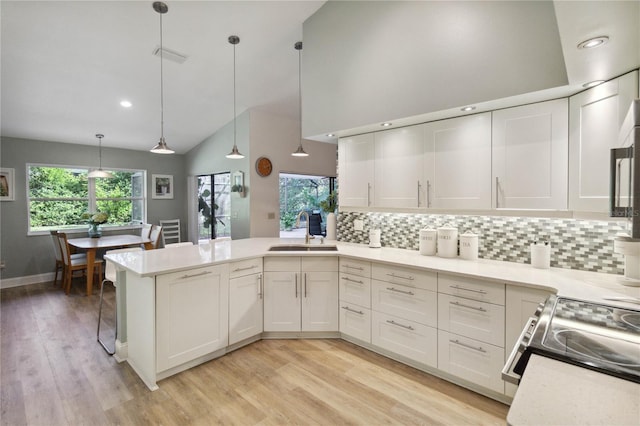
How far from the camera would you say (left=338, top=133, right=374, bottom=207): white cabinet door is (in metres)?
3.33

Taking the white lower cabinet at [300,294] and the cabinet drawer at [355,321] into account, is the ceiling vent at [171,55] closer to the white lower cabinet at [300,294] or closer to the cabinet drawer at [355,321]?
the white lower cabinet at [300,294]

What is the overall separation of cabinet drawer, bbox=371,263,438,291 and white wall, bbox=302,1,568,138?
1396 mm

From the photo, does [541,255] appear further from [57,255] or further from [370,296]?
[57,255]

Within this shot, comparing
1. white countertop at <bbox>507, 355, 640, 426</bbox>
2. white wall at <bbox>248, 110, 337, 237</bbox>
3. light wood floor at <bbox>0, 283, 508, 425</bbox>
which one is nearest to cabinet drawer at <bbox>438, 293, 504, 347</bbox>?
light wood floor at <bbox>0, 283, 508, 425</bbox>

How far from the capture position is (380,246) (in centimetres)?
341

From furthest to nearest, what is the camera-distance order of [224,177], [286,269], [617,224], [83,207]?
[224,177], [83,207], [286,269], [617,224]

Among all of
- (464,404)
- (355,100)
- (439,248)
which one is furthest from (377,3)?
(464,404)

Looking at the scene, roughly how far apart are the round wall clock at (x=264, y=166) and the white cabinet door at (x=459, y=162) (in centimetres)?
310

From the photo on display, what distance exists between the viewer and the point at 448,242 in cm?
283

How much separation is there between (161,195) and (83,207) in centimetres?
139

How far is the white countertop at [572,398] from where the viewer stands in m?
0.74

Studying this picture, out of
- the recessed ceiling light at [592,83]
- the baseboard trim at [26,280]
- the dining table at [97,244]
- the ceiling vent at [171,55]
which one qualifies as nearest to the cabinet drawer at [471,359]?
the recessed ceiling light at [592,83]

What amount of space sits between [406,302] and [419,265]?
0.36m

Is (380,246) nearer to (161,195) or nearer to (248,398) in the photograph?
(248,398)
